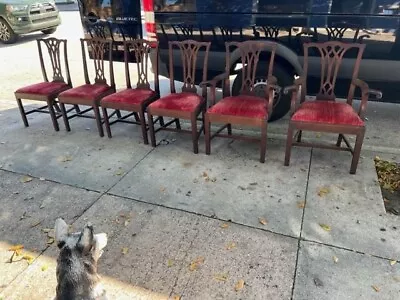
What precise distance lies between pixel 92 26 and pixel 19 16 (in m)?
6.30

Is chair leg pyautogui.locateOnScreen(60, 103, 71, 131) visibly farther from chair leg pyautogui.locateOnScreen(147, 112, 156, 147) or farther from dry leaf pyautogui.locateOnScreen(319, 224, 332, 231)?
dry leaf pyautogui.locateOnScreen(319, 224, 332, 231)

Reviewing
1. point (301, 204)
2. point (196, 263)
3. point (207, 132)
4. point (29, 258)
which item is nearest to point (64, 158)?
point (29, 258)

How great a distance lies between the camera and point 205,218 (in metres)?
2.41

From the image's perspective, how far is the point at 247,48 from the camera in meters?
3.15

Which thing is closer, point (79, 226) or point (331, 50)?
point (79, 226)

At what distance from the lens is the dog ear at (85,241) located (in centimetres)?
137

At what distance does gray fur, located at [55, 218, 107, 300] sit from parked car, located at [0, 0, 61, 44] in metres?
9.43

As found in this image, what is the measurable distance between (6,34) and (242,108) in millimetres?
8942

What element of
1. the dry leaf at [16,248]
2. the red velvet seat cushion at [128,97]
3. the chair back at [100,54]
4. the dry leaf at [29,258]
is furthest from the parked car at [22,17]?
the dry leaf at [29,258]

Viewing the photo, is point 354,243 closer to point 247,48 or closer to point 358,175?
point 358,175

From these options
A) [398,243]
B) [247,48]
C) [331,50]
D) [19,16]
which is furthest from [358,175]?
[19,16]

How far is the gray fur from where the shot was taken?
137cm

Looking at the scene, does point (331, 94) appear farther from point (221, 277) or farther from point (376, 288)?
point (221, 277)

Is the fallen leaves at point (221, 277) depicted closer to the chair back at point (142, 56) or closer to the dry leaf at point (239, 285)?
the dry leaf at point (239, 285)
